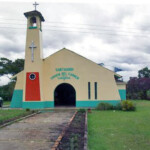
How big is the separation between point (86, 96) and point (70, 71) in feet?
9.59

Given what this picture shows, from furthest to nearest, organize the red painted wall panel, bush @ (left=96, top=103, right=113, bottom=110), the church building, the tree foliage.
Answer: the tree foliage < the church building < the red painted wall panel < bush @ (left=96, top=103, right=113, bottom=110)

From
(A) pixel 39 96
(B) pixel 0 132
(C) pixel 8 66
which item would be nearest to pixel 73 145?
(B) pixel 0 132

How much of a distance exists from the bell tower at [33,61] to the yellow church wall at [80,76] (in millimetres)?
1078

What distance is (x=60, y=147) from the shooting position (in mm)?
5832

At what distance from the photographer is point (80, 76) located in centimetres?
2150

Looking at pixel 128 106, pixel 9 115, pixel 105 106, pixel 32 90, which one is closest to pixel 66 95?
pixel 32 90

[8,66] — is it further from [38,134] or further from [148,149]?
[148,149]

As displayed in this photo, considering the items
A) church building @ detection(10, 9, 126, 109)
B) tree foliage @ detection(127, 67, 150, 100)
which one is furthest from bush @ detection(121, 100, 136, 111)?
tree foliage @ detection(127, 67, 150, 100)

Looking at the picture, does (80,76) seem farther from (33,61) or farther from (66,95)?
(66,95)

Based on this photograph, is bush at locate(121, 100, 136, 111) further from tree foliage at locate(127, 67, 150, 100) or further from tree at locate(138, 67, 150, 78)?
tree at locate(138, 67, 150, 78)

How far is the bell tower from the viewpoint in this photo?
20531 millimetres

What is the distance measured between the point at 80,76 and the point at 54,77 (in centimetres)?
259

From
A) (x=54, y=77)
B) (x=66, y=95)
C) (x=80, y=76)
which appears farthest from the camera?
(x=66, y=95)

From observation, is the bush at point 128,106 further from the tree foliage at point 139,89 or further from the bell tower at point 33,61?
the tree foliage at point 139,89
